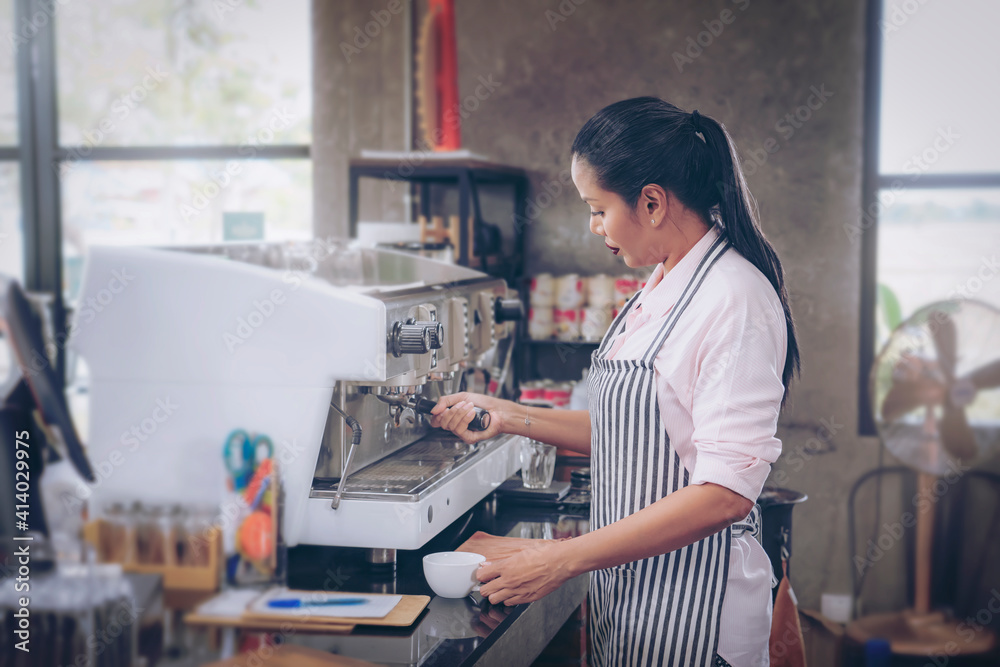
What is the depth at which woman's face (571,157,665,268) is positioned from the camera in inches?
51.6

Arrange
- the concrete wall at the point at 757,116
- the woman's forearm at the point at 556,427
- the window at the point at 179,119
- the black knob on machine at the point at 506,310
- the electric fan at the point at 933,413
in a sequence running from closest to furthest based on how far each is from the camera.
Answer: the woman's forearm at the point at 556,427, the black knob on machine at the point at 506,310, the electric fan at the point at 933,413, the concrete wall at the point at 757,116, the window at the point at 179,119

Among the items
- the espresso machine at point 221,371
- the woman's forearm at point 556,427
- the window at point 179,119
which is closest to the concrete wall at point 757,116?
the window at point 179,119

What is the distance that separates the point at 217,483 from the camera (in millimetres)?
1337

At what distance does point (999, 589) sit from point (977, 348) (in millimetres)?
929

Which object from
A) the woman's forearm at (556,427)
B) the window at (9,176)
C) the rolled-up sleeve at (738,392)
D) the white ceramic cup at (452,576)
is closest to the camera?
the rolled-up sleeve at (738,392)

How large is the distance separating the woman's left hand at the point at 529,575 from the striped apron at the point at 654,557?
0.55ft

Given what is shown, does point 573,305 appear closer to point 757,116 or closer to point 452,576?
point 757,116

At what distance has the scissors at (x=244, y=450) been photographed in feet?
4.50

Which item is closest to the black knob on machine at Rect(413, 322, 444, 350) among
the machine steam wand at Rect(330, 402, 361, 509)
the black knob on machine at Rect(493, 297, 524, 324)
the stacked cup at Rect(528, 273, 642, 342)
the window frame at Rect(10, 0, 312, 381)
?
the machine steam wand at Rect(330, 402, 361, 509)

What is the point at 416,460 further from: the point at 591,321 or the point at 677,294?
the point at 591,321

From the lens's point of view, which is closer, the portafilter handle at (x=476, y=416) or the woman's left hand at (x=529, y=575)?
the woman's left hand at (x=529, y=575)

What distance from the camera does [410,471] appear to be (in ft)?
5.33

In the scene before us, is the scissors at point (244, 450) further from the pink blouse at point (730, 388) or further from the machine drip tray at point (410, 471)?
the pink blouse at point (730, 388)

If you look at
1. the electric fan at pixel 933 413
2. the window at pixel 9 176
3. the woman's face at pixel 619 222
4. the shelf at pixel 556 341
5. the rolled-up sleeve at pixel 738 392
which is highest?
the window at pixel 9 176
